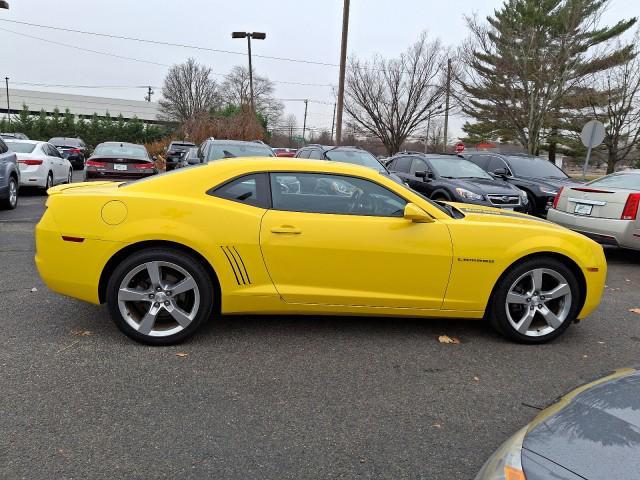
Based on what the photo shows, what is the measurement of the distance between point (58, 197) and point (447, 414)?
326cm

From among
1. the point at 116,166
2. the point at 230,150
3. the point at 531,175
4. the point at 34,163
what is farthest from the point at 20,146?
the point at 531,175

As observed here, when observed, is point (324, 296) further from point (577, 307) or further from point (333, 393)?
point (577, 307)

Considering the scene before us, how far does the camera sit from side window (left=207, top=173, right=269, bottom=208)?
383 centimetres

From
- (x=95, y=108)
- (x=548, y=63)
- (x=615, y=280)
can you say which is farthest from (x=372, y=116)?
(x=95, y=108)

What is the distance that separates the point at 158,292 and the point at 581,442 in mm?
2970

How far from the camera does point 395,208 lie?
12.9ft

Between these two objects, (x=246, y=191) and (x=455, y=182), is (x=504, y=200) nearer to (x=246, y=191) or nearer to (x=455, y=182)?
(x=455, y=182)

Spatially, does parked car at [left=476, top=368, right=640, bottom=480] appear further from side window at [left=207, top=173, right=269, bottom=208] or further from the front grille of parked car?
the front grille of parked car

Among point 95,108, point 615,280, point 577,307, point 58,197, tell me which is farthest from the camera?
point 95,108

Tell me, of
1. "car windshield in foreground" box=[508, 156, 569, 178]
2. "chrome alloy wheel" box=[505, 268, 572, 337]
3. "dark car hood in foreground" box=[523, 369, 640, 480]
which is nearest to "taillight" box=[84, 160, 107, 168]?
"car windshield in foreground" box=[508, 156, 569, 178]

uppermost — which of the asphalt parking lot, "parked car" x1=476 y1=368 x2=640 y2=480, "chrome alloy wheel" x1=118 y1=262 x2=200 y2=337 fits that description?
"parked car" x1=476 y1=368 x2=640 y2=480

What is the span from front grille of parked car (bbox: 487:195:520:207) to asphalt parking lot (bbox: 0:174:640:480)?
177 inches

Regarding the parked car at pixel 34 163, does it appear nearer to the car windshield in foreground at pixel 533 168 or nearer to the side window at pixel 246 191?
the side window at pixel 246 191

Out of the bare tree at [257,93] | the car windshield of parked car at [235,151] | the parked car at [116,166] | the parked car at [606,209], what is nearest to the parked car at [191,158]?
the car windshield of parked car at [235,151]
